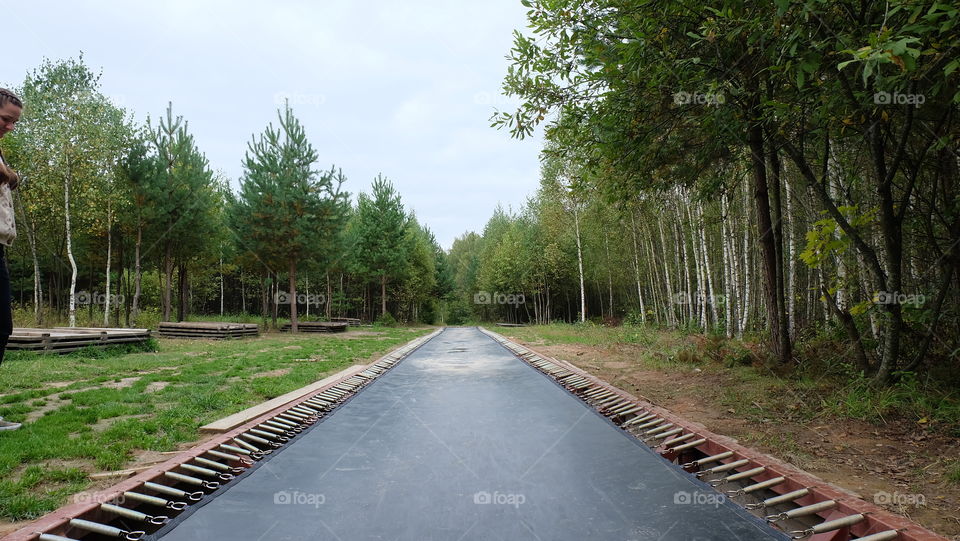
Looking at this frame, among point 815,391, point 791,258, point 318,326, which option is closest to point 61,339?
point 318,326

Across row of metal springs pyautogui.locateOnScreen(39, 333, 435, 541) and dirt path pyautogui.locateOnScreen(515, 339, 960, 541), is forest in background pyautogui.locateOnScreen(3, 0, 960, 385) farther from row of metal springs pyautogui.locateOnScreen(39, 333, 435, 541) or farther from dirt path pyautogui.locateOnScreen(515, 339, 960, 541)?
row of metal springs pyautogui.locateOnScreen(39, 333, 435, 541)

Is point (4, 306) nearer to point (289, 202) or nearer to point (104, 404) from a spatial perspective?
point (104, 404)

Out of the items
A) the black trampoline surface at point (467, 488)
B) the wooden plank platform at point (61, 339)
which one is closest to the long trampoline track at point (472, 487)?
the black trampoline surface at point (467, 488)

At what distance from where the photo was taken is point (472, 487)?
309 centimetres

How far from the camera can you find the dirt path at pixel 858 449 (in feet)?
9.41

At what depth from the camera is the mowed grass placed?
126 inches

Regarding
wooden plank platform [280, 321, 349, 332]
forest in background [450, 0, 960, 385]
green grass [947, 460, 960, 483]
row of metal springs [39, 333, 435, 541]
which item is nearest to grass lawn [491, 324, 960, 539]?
green grass [947, 460, 960, 483]

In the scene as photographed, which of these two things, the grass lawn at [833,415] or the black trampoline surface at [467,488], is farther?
the grass lawn at [833,415]

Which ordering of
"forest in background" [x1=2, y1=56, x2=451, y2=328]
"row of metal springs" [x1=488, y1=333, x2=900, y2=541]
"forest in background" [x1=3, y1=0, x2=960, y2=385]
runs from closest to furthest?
"row of metal springs" [x1=488, y1=333, x2=900, y2=541]
"forest in background" [x1=3, y1=0, x2=960, y2=385]
"forest in background" [x1=2, y1=56, x2=451, y2=328]

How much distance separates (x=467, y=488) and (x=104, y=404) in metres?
4.76

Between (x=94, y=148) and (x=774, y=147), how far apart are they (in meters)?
20.1

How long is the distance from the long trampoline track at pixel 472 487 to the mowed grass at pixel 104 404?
619 mm

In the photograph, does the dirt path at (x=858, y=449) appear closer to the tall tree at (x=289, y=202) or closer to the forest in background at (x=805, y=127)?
the forest in background at (x=805, y=127)

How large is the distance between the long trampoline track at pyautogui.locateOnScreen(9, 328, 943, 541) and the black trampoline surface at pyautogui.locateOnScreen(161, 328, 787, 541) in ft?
0.04
